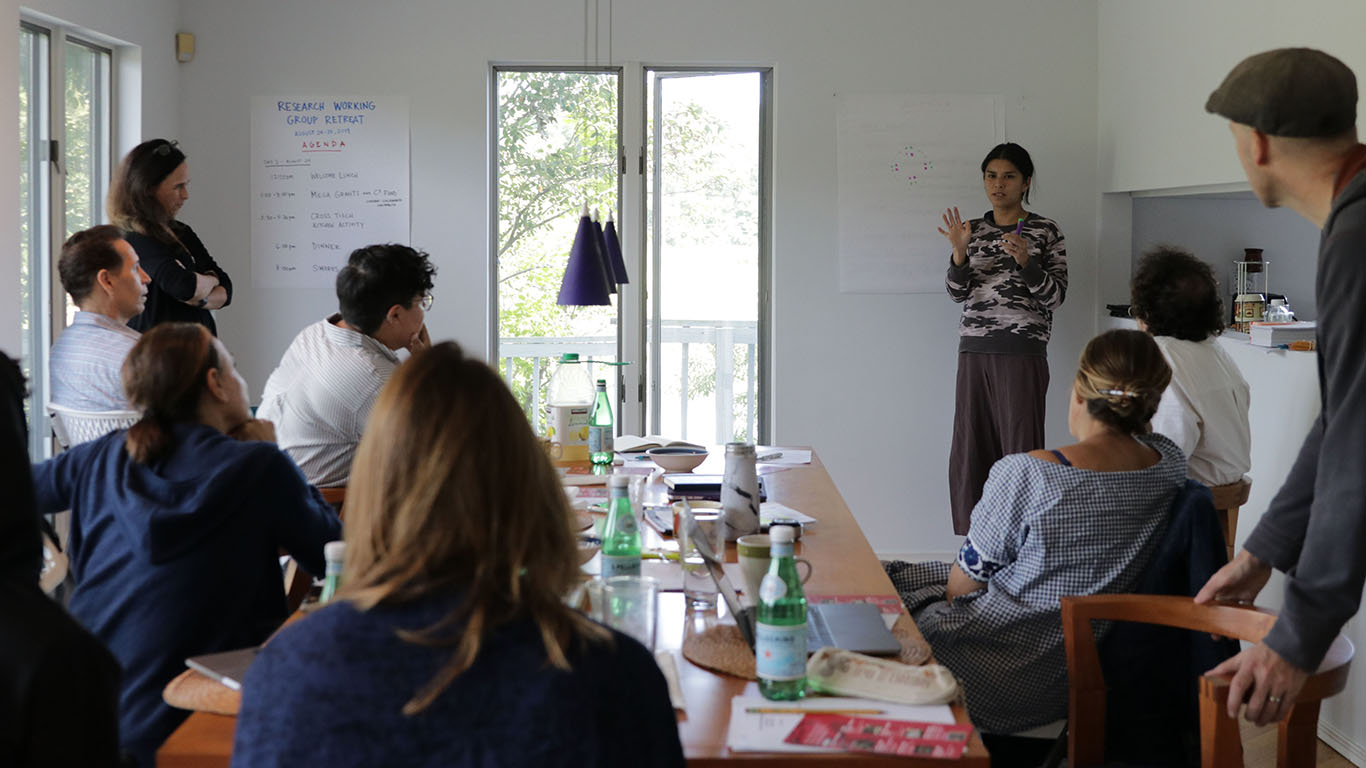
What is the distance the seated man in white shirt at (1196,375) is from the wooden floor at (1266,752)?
0.69 m

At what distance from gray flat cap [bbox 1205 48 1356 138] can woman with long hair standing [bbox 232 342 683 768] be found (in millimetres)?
1115

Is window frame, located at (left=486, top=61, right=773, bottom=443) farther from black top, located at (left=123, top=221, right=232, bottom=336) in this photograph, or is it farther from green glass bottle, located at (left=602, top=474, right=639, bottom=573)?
green glass bottle, located at (left=602, top=474, right=639, bottom=573)

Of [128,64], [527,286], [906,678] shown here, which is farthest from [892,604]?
[128,64]

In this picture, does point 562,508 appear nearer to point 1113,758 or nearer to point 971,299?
point 1113,758

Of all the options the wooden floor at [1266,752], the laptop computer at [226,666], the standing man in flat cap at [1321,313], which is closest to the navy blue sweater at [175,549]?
the laptop computer at [226,666]

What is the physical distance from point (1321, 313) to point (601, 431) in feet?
7.19

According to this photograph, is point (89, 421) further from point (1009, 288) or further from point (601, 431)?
point (1009, 288)

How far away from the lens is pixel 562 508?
128 cm

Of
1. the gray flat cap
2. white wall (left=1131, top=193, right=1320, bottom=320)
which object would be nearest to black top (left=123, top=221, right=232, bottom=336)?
the gray flat cap

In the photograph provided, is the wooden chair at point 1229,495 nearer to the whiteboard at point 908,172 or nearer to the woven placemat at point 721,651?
the woven placemat at point 721,651

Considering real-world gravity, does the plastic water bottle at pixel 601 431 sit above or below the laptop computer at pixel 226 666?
above

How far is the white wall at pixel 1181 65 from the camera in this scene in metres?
3.37

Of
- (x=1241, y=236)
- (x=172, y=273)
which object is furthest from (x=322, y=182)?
(x=1241, y=236)

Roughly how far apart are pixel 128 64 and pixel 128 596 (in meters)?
3.57
